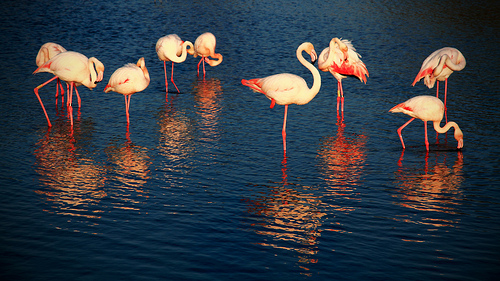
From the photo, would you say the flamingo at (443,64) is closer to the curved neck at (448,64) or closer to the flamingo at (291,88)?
the curved neck at (448,64)

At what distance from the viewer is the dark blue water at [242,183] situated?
5.83m

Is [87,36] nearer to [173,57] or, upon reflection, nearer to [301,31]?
[173,57]

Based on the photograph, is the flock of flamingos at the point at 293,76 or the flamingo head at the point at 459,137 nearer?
the flock of flamingos at the point at 293,76

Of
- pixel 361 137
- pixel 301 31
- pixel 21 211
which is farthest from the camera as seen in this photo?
pixel 301 31

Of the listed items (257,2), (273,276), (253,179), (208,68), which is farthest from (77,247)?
(257,2)

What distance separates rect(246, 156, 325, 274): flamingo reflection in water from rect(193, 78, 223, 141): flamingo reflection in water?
2954 mm

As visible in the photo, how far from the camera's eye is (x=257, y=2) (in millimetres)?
31062

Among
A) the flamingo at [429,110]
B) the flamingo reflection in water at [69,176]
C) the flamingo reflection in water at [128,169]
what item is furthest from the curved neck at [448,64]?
the flamingo reflection in water at [69,176]

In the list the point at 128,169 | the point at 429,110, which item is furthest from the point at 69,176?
the point at 429,110

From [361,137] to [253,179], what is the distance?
11.5 feet

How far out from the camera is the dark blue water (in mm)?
5828

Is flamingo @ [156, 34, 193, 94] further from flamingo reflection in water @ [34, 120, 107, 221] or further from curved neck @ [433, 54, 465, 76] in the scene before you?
curved neck @ [433, 54, 465, 76]

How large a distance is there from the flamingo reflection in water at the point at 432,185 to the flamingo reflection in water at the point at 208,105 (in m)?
4.04

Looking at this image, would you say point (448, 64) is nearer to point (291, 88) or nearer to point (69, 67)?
point (291, 88)
